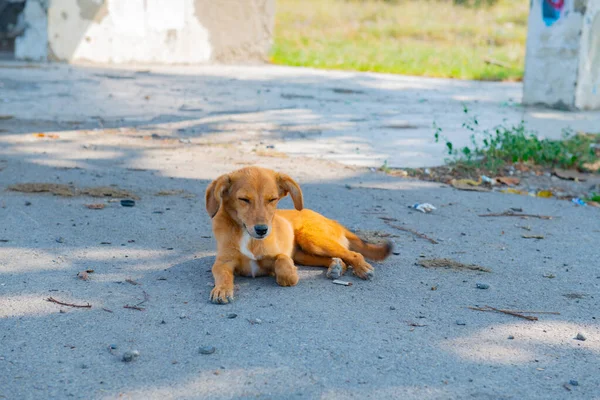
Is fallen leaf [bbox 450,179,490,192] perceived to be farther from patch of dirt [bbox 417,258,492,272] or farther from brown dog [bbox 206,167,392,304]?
brown dog [bbox 206,167,392,304]

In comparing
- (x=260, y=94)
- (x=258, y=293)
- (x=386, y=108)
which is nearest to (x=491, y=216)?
(x=258, y=293)

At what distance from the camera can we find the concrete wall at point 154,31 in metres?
12.3

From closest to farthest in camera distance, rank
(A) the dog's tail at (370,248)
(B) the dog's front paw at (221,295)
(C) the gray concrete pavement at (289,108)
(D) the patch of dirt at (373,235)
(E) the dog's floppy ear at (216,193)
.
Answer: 1. (B) the dog's front paw at (221,295)
2. (E) the dog's floppy ear at (216,193)
3. (A) the dog's tail at (370,248)
4. (D) the patch of dirt at (373,235)
5. (C) the gray concrete pavement at (289,108)

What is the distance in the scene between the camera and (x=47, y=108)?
355 inches

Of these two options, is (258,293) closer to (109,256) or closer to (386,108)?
(109,256)

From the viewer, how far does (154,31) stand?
13.3 m

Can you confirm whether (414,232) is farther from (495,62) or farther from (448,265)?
(495,62)

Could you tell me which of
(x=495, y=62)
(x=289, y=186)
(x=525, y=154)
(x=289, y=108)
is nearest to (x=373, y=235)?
(x=289, y=186)

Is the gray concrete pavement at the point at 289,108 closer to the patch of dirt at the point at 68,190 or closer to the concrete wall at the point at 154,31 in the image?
the concrete wall at the point at 154,31

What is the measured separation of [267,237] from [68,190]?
94.0 inches

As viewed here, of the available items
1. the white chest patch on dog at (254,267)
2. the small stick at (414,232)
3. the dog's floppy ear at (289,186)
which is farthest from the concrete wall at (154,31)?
the white chest patch on dog at (254,267)

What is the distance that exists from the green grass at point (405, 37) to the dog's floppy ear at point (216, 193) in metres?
10.1

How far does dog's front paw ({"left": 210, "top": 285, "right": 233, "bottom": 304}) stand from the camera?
3.84m

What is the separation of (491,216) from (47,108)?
5.46 metres
